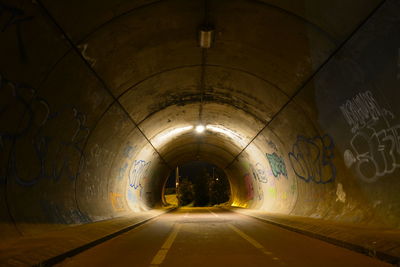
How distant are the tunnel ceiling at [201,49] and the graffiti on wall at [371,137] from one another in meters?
1.52

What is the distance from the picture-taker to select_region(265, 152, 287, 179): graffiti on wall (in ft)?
60.4

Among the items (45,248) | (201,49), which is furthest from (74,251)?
(201,49)

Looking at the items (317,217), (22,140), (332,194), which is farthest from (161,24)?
(317,217)

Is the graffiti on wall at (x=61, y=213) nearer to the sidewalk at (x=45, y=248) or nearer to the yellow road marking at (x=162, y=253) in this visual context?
the sidewalk at (x=45, y=248)

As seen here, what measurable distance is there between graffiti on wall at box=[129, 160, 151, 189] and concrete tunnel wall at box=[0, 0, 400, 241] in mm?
4849

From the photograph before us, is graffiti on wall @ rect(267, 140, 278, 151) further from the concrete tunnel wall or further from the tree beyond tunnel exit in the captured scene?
the tree beyond tunnel exit

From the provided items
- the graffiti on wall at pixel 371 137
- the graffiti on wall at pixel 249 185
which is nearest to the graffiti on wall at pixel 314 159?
the graffiti on wall at pixel 371 137

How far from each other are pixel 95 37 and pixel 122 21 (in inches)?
28.8

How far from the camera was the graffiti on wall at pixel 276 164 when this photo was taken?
18411 millimetres

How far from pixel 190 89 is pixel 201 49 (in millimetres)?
3646

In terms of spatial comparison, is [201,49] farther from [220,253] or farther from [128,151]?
[128,151]

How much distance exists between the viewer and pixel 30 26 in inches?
286

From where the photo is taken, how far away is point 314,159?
14.0 metres

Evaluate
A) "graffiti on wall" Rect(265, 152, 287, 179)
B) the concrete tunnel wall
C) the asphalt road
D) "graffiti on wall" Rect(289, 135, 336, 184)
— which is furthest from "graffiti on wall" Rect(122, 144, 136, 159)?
the asphalt road
